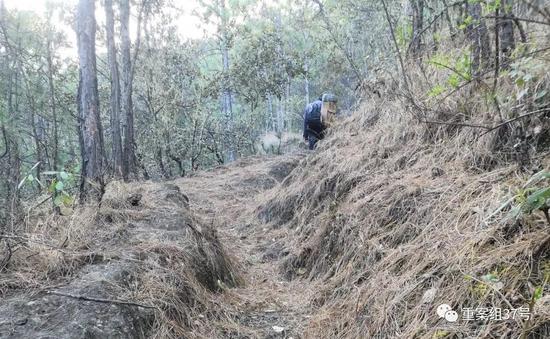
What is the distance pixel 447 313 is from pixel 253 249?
3.20m

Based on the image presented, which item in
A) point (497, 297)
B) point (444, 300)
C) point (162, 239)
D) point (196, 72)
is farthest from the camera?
point (196, 72)

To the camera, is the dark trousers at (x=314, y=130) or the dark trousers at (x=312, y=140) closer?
the dark trousers at (x=314, y=130)

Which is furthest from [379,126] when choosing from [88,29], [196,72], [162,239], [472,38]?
[196,72]

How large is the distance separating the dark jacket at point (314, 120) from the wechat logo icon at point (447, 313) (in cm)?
584

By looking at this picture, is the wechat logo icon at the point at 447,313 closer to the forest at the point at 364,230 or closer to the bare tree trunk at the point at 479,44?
the forest at the point at 364,230

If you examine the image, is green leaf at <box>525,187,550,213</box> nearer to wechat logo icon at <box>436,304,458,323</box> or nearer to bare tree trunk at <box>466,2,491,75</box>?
wechat logo icon at <box>436,304,458,323</box>

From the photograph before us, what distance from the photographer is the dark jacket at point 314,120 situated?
7867mm

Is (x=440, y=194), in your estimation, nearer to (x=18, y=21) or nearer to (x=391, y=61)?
(x=391, y=61)

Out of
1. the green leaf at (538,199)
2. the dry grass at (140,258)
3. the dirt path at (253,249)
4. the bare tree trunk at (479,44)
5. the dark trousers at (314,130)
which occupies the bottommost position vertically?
the dirt path at (253,249)

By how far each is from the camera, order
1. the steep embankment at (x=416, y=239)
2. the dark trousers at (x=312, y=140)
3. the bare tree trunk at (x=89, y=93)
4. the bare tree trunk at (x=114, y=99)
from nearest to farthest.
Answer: the steep embankment at (x=416, y=239) → the bare tree trunk at (x=89, y=93) → the dark trousers at (x=312, y=140) → the bare tree trunk at (x=114, y=99)

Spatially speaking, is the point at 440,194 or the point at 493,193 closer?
the point at 493,193

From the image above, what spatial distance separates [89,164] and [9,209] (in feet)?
7.14

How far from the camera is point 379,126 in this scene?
5.08m

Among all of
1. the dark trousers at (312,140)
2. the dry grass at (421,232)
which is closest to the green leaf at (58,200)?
the dry grass at (421,232)
